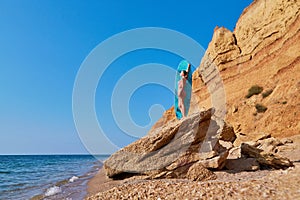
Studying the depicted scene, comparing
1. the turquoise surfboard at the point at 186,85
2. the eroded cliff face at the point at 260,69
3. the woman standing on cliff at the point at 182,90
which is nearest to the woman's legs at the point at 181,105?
the woman standing on cliff at the point at 182,90

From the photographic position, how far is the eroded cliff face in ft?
64.4

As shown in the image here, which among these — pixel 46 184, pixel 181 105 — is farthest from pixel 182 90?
pixel 46 184

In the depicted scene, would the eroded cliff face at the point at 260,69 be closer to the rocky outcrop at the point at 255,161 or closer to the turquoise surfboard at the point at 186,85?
the rocky outcrop at the point at 255,161

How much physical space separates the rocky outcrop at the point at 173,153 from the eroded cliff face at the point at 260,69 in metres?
11.9

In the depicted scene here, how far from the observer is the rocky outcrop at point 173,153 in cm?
771

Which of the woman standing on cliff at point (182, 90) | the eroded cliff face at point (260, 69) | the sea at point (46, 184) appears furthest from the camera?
the eroded cliff face at point (260, 69)

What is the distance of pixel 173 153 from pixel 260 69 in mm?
21738

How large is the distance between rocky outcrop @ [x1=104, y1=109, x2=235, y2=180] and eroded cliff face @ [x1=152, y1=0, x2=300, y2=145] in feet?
39.2

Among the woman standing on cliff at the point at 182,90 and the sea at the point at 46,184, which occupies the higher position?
the woman standing on cliff at the point at 182,90

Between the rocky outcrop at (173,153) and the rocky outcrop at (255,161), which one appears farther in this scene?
the rocky outcrop at (255,161)

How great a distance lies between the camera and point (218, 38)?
33.3 meters

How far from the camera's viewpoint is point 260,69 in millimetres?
25969

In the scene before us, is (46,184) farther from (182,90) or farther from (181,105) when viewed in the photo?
(182,90)

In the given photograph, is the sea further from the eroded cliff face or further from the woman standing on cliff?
the eroded cliff face
